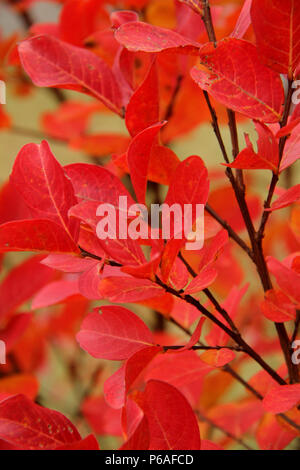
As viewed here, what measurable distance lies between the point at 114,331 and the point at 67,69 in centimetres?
23

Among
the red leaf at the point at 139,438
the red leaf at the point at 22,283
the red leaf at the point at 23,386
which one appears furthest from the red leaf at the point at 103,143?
the red leaf at the point at 139,438

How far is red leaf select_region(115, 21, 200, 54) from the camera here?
371mm

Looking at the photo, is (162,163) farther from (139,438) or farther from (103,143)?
(103,143)

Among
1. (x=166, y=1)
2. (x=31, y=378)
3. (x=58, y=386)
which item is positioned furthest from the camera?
(x=58, y=386)

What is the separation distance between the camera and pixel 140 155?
14.9 inches

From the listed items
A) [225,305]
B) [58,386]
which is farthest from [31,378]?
[58,386]

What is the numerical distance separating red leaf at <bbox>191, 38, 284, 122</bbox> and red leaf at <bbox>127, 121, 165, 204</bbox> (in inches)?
1.8

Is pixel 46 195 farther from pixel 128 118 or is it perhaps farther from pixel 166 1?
pixel 166 1

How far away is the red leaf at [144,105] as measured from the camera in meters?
0.41

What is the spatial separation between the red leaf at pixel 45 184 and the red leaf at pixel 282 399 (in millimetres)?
181

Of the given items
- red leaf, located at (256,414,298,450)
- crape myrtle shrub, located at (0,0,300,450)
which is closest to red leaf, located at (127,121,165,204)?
crape myrtle shrub, located at (0,0,300,450)

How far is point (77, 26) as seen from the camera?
0.74 meters

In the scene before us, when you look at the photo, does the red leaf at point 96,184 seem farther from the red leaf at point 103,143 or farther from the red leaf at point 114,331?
the red leaf at point 103,143
